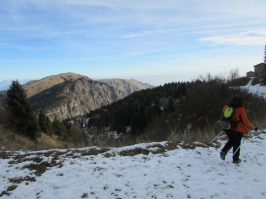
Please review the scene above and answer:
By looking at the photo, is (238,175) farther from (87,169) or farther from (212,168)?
(87,169)

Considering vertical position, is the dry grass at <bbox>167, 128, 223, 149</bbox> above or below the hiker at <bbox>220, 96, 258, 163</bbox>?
below

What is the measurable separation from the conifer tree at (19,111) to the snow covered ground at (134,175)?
19.2 metres

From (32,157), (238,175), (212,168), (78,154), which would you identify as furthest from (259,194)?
(32,157)

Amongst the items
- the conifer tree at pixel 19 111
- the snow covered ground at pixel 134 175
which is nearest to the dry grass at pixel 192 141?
the snow covered ground at pixel 134 175

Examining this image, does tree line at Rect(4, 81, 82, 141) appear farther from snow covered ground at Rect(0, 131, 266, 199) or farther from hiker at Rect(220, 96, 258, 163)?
hiker at Rect(220, 96, 258, 163)

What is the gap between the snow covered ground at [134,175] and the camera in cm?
396

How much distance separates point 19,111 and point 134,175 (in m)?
23.5

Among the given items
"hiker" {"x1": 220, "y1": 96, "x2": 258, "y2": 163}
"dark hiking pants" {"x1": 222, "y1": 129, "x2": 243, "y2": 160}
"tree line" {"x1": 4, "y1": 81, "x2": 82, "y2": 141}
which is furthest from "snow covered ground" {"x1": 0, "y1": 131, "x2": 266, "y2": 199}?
"tree line" {"x1": 4, "y1": 81, "x2": 82, "y2": 141}

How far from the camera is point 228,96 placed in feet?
81.4

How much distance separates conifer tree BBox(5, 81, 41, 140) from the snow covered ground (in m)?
19.2

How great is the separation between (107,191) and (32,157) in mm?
3463

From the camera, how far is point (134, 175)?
471 centimetres

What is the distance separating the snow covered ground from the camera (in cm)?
396

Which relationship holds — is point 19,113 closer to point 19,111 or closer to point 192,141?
point 19,111
